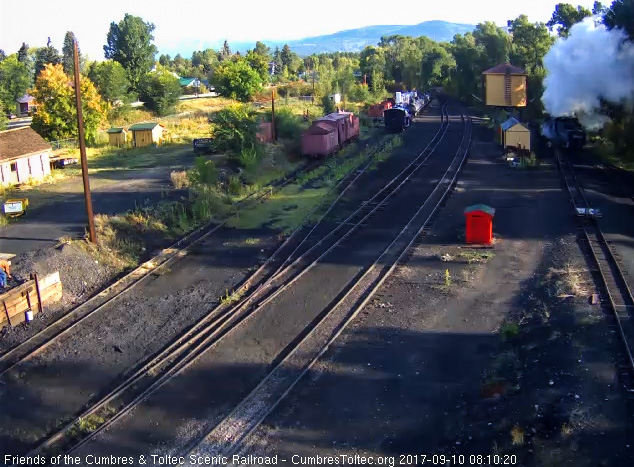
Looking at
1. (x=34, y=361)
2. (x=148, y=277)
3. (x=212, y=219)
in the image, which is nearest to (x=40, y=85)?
(x=212, y=219)

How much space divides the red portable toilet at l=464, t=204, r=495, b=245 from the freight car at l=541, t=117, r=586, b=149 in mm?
18151

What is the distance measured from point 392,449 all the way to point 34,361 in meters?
7.36

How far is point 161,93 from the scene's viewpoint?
201 feet

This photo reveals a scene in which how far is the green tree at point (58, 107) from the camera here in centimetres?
4125

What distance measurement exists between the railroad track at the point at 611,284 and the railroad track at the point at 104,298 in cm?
1088

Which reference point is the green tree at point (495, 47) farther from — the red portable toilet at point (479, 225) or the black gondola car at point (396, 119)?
the red portable toilet at point (479, 225)

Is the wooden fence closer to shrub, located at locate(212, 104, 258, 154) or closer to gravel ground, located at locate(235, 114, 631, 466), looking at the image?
gravel ground, located at locate(235, 114, 631, 466)

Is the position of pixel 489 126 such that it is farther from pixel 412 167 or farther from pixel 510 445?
pixel 510 445

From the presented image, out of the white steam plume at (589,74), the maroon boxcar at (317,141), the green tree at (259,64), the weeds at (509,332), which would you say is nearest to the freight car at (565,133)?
the white steam plume at (589,74)

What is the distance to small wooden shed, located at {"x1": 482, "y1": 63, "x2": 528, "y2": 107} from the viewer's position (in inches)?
1842

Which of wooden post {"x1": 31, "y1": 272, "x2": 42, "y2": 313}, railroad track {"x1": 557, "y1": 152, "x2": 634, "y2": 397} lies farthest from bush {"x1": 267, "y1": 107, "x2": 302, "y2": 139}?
wooden post {"x1": 31, "y1": 272, "x2": 42, "y2": 313}

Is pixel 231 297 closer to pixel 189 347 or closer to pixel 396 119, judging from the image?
pixel 189 347

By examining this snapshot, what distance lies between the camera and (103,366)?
1217 cm

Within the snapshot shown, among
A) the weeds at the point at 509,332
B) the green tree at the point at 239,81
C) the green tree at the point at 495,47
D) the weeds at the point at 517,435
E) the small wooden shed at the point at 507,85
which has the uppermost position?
the green tree at the point at 495,47
